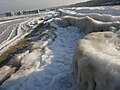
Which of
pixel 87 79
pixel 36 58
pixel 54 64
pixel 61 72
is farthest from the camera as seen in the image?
pixel 36 58

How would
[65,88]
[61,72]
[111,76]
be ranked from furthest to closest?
[61,72] < [65,88] < [111,76]

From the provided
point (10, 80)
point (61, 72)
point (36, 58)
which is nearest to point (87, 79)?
point (61, 72)

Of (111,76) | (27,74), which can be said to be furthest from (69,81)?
(111,76)

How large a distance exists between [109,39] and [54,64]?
213 inches

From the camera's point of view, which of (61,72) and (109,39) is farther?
(61,72)

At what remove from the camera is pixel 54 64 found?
58.7 ft

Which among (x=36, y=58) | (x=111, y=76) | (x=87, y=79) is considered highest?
(x=111, y=76)

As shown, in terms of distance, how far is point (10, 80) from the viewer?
53.7 ft

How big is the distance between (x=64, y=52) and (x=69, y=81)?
686 cm

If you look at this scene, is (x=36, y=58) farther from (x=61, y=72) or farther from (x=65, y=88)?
(x=65, y=88)

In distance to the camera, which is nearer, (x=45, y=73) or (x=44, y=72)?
(x=45, y=73)

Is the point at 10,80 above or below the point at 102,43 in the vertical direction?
below

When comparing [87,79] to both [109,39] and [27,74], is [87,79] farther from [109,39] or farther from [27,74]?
[27,74]

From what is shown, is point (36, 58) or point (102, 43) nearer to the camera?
point (102, 43)
